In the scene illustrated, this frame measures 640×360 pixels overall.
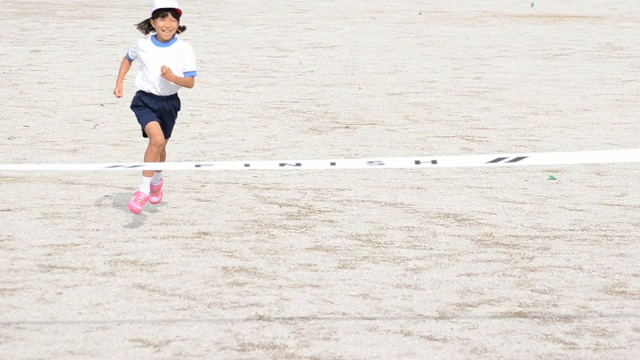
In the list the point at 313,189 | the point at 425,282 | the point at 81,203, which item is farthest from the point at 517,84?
the point at 425,282

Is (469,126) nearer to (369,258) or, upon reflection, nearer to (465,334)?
(369,258)

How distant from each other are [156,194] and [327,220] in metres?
1.17

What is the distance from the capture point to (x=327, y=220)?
8.45m

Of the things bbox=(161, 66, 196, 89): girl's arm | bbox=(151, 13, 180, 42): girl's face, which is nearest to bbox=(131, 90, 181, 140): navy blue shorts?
bbox=(161, 66, 196, 89): girl's arm

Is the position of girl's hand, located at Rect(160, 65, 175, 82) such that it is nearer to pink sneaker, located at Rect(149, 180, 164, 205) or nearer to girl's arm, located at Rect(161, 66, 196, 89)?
girl's arm, located at Rect(161, 66, 196, 89)

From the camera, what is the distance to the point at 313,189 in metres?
9.46

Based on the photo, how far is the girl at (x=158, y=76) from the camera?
809 cm

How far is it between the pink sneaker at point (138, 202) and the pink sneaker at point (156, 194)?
0.95 feet

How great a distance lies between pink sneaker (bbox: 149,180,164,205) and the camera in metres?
8.52

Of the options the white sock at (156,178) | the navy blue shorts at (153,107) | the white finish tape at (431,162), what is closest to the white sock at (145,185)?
the white sock at (156,178)

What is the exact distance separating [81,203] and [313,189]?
173 cm

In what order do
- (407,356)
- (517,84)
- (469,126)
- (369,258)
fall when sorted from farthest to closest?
(517,84) < (469,126) < (369,258) < (407,356)

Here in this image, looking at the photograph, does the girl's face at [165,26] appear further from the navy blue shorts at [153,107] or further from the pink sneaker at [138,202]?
the pink sneaker at [138,202]

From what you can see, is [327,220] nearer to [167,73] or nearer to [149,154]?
[149,154]
